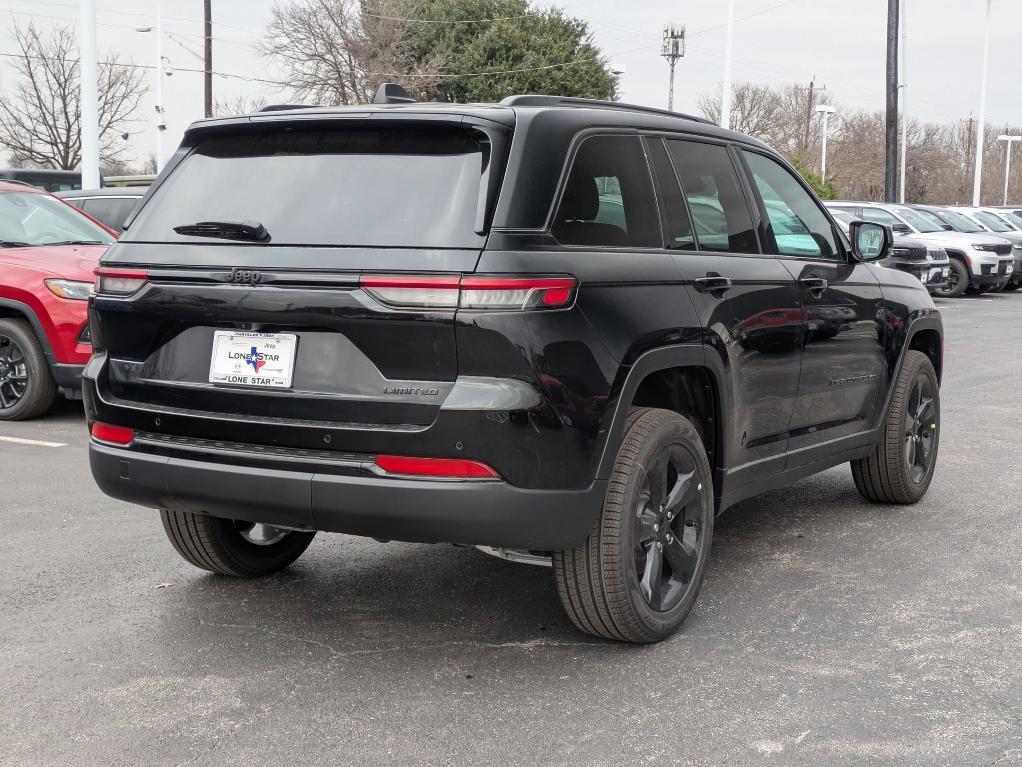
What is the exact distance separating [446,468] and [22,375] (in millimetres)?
6432

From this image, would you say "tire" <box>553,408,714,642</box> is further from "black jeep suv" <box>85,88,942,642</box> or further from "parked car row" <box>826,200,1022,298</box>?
"parked car row" <box>826,200,1022,298</box>

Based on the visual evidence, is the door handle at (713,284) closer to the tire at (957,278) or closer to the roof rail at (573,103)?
the roof rail at (573,103)

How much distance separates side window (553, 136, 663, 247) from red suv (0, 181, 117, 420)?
541cm

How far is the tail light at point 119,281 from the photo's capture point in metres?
4.01

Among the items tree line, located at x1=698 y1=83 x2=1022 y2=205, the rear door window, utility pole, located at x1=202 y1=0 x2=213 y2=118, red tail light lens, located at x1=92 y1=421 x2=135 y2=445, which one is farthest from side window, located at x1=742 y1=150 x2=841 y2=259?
tree line, located at x1=698 y1=83 x2=1022 y2=205

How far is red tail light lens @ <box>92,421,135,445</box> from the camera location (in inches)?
160

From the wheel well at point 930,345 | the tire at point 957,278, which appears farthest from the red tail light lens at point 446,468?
the tire at point 957,278

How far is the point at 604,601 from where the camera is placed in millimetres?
3922

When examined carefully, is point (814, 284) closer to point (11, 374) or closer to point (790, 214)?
point (790, 214)

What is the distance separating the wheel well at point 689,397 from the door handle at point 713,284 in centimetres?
29

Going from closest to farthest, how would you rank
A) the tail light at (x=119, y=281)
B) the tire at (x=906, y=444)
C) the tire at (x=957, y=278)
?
the tail light at (x=119, y=281), the tire at (x=906, y=444), the tire at (x=957, y=278)

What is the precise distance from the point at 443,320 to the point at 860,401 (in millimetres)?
2902

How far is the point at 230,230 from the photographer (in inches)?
153

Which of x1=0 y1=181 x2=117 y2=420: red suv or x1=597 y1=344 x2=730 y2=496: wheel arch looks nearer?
x1=597 y1=344 x2=730 y2=496: wheel arch
